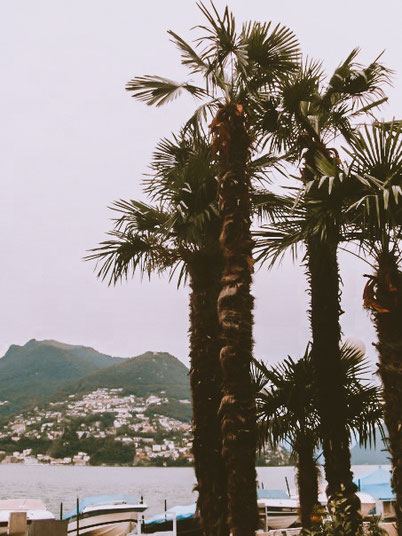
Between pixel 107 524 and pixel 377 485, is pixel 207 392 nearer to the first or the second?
pixel 377 485

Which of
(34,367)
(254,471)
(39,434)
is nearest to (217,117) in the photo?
(254,471)

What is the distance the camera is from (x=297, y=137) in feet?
34.9

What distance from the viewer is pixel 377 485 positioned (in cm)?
2045

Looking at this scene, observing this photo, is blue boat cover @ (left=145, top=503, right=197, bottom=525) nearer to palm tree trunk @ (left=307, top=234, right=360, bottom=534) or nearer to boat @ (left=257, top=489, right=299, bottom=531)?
boat @ (left=257, top=489, right=299, bottom=531)

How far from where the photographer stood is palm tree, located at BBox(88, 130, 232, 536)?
9383 mm

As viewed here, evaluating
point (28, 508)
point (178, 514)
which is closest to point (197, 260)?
point (178, 514)

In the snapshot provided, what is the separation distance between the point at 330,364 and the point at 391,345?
2301mm

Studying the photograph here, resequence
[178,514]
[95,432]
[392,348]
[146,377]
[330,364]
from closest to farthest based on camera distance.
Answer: [392,348], [330,364], [178,514], [95,432], [146,377]

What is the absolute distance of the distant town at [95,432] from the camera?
136125mm

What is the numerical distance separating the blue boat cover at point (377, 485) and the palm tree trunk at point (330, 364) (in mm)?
11194

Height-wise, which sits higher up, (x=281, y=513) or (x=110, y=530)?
(x=281, y=513)

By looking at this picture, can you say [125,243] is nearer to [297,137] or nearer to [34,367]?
[297,137]

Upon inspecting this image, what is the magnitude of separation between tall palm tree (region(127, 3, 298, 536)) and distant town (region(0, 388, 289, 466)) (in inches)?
4893

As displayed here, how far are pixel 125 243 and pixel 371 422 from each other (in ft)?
16.3
